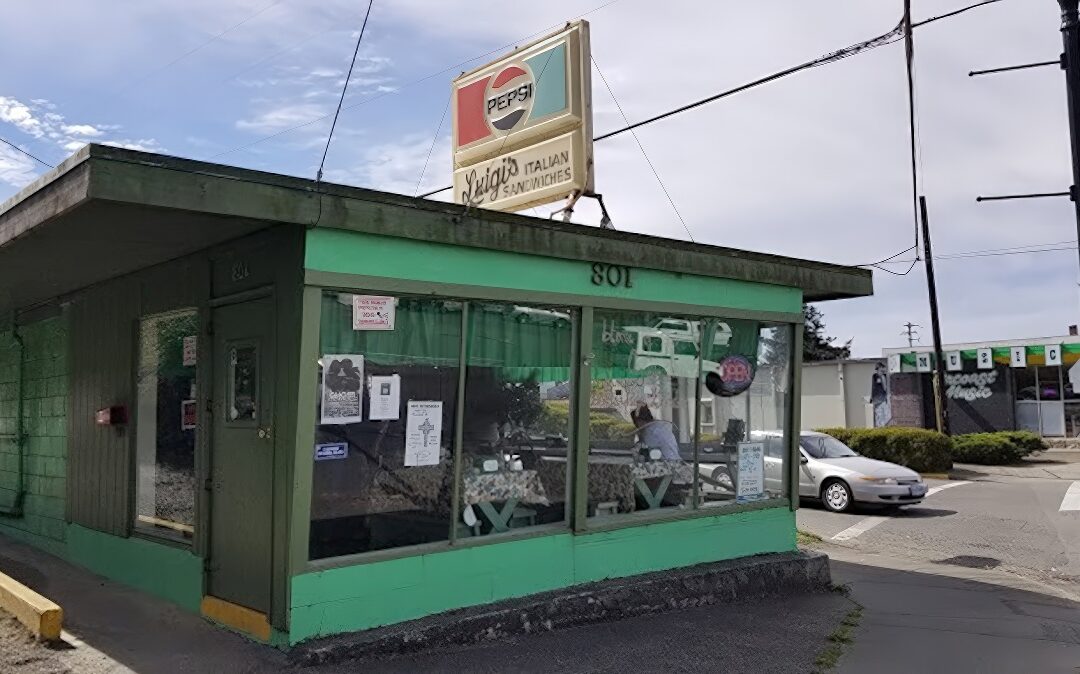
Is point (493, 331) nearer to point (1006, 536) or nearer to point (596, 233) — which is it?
point (596, 233)

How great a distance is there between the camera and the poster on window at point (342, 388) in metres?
5.76

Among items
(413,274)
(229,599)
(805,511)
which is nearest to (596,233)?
(413,274)

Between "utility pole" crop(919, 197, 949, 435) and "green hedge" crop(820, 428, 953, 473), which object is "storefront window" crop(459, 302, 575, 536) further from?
"utility pole" crop(919, 197, 949, 435)

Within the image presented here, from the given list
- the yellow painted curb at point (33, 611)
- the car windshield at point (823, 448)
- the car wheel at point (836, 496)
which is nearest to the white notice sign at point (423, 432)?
the yellow painted curb at point (33, 611)

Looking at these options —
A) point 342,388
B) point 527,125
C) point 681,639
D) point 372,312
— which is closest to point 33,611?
point 342,388

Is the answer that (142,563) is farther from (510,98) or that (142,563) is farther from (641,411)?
(510,98)

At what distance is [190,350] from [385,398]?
1.73 metres

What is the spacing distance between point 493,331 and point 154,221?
2.46 m

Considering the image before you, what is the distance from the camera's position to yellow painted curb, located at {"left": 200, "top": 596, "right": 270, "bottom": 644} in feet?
18.5

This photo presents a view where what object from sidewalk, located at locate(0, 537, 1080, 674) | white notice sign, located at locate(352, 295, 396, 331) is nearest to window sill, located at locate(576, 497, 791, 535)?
sidewalk, located at locate(0, 537, 1080, 674)

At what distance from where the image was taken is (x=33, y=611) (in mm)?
5879

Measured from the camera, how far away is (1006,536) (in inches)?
527

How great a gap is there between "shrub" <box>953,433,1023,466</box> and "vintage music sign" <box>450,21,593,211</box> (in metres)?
21.2

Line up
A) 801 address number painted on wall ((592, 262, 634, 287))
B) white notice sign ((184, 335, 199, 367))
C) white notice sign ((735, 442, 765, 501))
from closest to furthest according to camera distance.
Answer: white notice sign ((184, 335, 199, 367))
801 address number painted on wall ((592, 262, 634, 287))
white notice sign ((735, 442, 765, 501))
